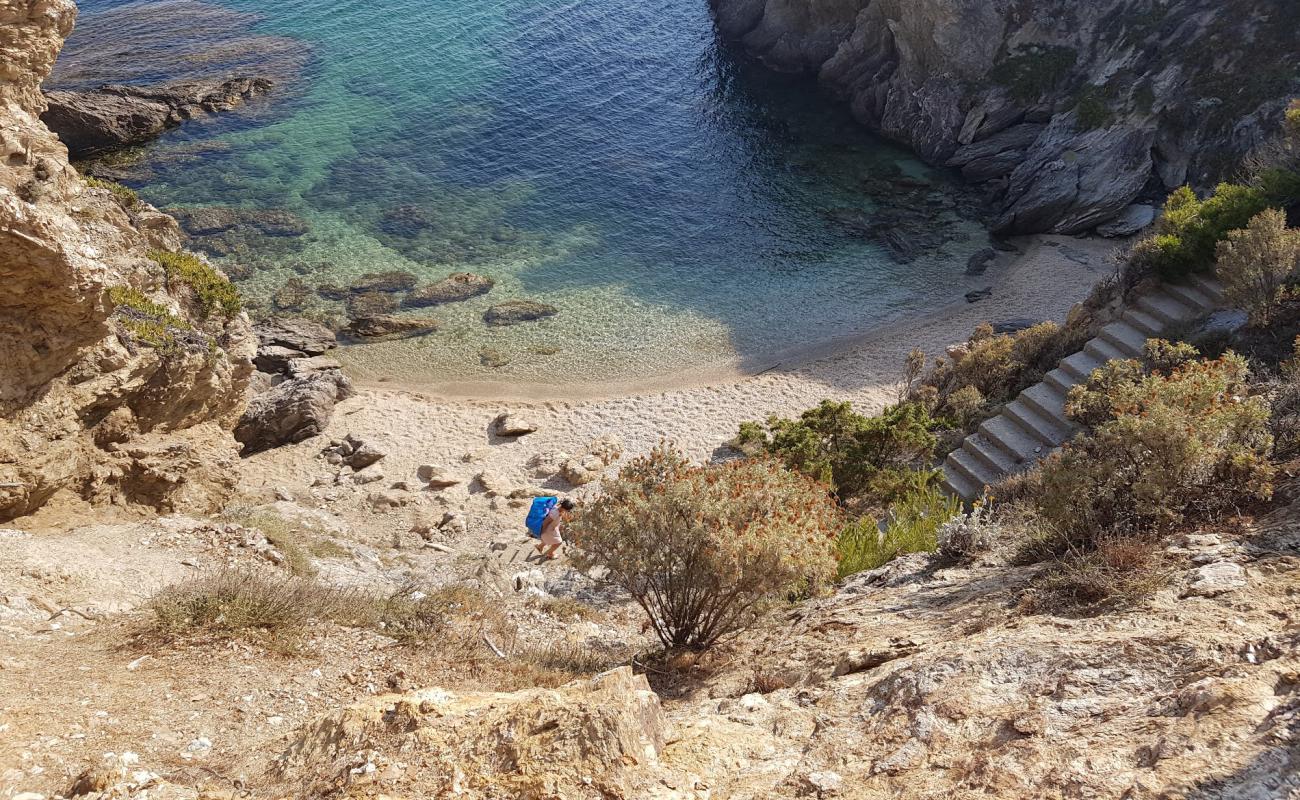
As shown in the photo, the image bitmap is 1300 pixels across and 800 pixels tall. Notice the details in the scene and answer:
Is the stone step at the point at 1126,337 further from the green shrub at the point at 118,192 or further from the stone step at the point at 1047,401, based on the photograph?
the green shrub at the point at 118,192

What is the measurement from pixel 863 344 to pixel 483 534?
12587 mm

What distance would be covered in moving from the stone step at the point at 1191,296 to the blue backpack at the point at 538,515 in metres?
11.7

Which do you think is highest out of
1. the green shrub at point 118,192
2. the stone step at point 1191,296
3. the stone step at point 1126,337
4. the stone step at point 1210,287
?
the green shrub at point 118,192

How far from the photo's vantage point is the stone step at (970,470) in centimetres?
1363

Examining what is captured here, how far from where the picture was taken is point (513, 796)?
17.6 ft

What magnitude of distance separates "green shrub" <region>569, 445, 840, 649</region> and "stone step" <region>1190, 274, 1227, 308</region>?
31.7 ft

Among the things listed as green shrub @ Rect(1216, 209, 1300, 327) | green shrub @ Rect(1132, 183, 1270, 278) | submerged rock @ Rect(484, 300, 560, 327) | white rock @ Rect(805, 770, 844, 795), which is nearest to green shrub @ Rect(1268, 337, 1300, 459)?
green shrub @ Rect(1216, 209, 1300, 327)

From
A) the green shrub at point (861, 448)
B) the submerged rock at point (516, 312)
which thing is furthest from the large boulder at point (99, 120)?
the green shrub at point (861, 448)

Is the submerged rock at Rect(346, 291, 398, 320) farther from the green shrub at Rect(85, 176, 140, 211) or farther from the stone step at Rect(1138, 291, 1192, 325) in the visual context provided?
the stone step at Rect(1138, 291, 1192, 325)

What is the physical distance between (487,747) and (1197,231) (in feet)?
49.8

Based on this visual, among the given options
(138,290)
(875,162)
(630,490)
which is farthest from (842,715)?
(875,162)

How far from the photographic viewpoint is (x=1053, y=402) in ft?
46.3

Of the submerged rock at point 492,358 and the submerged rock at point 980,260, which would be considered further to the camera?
the submerged rock at point 980,260

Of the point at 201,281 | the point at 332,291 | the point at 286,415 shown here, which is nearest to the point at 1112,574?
the point at 201,281
